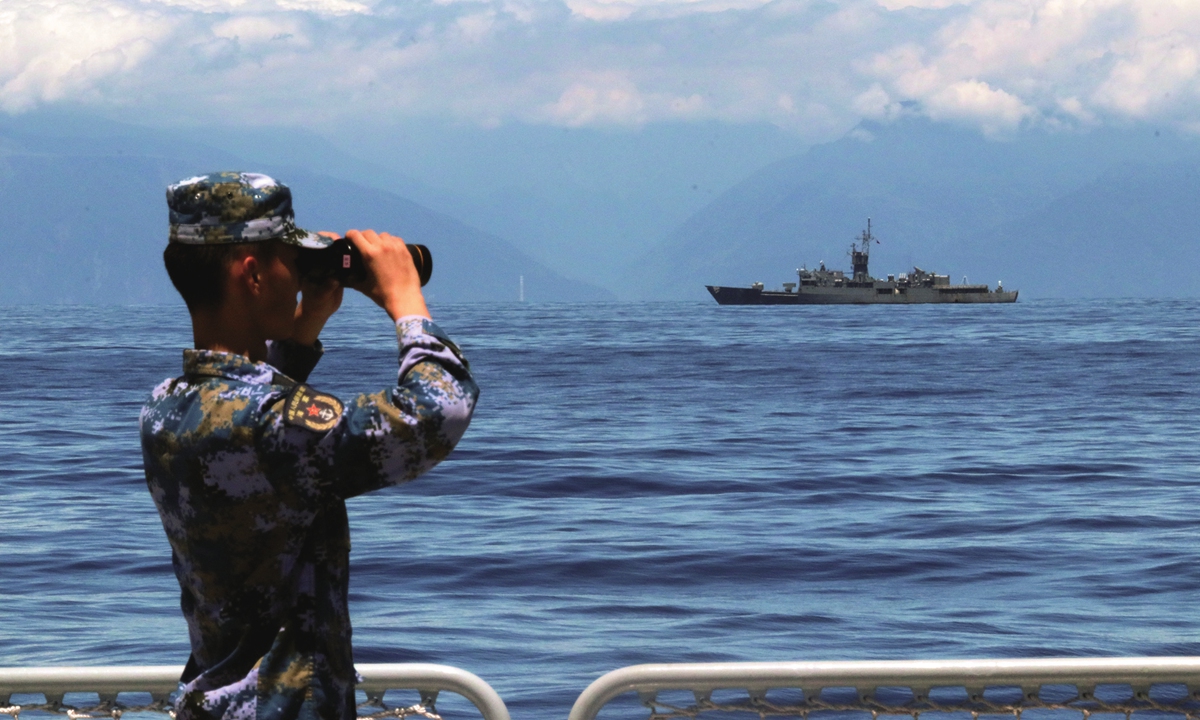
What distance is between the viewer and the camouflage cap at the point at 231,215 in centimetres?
229

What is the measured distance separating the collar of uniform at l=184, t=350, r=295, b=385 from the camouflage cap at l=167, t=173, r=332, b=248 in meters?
0.18

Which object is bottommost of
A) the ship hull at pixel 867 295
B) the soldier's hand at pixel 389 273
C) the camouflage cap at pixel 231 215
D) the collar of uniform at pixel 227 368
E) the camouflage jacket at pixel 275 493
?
the ship hull at pixel 867 295

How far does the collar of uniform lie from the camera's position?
2.30 m

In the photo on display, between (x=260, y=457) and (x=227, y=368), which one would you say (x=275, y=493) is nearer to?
(x=260, y=457)

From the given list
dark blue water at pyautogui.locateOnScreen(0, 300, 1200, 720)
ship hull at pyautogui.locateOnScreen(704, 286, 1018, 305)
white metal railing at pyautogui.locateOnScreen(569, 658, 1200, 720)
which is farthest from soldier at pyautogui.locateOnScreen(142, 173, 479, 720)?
ship hull at pyautogui.locateOnScreen(704, 286, 1018, 305)

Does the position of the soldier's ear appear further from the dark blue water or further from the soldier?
the dark blue water

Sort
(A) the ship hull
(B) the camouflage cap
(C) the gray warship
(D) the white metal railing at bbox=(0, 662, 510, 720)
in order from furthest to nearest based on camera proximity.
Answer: (A) the ship hull → (C) the gray warship → (D) the white metal railing at bbox=(0, 662, 510, 720) → (B) the camouflage cap

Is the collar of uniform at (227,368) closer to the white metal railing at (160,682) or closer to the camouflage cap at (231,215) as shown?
the camouflage cap at (231,215)

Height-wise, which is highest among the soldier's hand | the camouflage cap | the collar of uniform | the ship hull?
the camouflage cap

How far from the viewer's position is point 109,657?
10258 millimetres

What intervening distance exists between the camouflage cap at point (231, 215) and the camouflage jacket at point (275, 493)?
19 centimetres

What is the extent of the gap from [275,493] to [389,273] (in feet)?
1.30

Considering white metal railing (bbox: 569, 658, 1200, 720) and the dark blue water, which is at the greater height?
white metal railing (bbox: 569, 658, 1200, 720)

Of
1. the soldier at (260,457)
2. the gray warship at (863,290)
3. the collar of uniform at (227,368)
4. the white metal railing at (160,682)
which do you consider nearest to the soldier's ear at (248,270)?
the soldier at (260,457)
